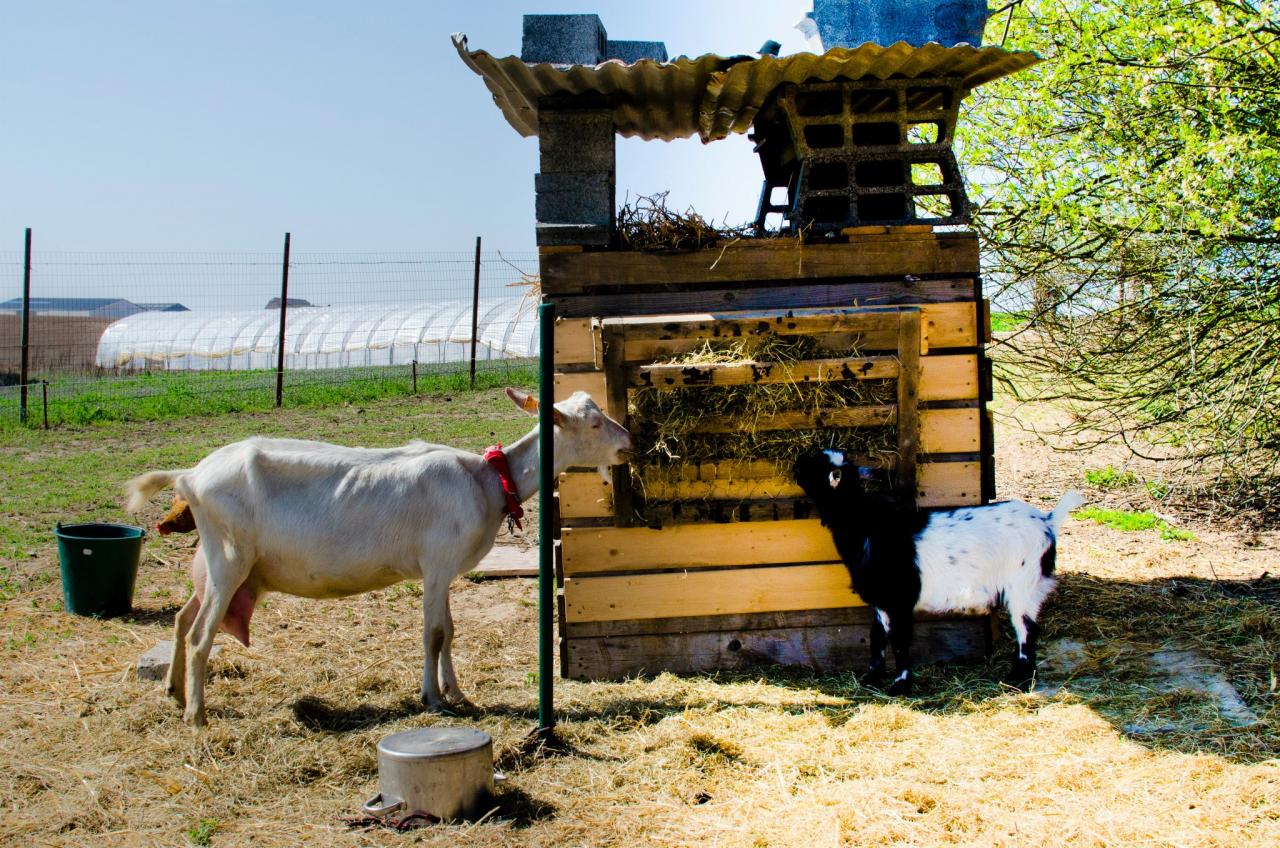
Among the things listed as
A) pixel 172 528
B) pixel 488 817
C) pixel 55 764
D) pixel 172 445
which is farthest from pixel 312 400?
pixel 488 817

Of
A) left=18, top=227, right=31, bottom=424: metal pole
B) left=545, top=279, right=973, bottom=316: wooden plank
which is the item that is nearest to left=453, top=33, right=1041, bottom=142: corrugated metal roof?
left=545, top=279, right=973, bottom=316: wooden plank

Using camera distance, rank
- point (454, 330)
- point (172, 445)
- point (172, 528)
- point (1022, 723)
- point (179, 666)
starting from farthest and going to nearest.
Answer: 1. point (454, 330)
2. point (172, 445)
3. point (172, 528)
4. point (179, 666)
5. point (1022, 723)

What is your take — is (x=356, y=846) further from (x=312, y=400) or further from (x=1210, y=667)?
(x=312, y=400)

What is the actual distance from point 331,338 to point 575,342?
28053 mm

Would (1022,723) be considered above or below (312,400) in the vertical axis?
below

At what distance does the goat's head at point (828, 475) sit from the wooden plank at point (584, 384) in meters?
1.26

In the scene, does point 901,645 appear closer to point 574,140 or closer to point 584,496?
A: point 584,496

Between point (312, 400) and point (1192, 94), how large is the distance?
44.0 ft

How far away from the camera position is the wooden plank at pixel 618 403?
18.0 feet

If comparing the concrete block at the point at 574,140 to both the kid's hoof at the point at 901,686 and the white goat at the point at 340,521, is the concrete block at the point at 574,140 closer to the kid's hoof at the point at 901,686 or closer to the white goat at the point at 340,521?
the white goat at the point at 340,521

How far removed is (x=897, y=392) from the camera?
5.69 meters

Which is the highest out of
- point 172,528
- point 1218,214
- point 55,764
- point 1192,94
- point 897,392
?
point 1192,94

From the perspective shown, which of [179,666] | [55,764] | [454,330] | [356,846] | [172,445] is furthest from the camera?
[454,330]

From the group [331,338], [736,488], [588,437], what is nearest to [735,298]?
[736,488]
